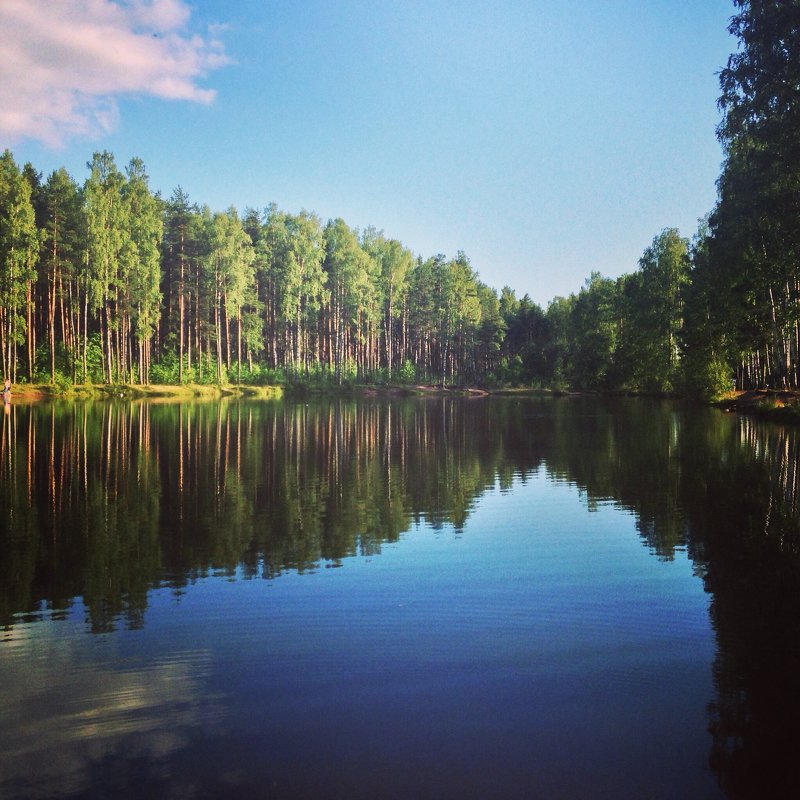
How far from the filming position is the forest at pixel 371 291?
26281mm

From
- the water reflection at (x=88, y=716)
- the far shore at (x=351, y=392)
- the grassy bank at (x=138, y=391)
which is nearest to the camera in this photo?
the water reflection at (x=88, y=716)

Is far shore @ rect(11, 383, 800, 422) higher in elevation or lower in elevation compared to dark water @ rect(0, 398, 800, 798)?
higher

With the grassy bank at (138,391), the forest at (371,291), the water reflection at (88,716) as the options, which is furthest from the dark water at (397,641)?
the grassy bank at (138,391)

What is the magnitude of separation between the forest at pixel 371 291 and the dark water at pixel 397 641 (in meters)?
18.4

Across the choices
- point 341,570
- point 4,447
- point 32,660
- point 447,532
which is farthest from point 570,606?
point 4,447

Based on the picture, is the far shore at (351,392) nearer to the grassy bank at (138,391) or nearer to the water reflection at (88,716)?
the grassy bank at (138,391)

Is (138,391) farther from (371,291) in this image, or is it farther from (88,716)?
(88,716)

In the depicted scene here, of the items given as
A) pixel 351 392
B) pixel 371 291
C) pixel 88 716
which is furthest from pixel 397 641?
pixel 371 291

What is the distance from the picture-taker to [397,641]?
6.25 meters

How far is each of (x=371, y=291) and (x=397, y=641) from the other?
279 ft

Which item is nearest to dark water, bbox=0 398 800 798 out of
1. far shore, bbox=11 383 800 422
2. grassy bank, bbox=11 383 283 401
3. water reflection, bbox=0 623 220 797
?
water reflection, bbox=0 623 220 797

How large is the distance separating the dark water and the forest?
1838cm

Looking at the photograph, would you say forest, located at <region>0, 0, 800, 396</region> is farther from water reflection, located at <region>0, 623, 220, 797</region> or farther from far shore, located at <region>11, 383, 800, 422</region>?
water reflection, located at <region>0, 623, 220, 797</region>

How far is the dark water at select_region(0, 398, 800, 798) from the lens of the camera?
4.19m
